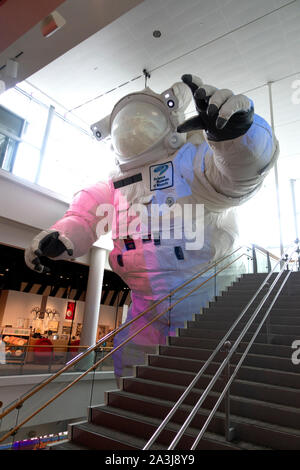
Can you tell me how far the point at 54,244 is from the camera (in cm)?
438

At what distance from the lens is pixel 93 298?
916 cm

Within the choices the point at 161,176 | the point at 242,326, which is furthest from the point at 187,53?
the point at 242,326

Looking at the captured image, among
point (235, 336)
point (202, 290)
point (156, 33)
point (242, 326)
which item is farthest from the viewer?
point (156, 33)

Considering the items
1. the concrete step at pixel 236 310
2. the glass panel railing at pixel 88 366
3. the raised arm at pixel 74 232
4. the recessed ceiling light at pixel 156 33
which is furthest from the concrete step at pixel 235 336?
the recessed ceiling light at pixel 156 33

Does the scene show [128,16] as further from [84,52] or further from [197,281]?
[197,281]

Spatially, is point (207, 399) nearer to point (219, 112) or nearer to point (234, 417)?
point (234, 417)

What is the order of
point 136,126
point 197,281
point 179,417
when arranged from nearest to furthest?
point 179,417, point 136,126, point 197,281

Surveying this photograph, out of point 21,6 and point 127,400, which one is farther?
point 127,400

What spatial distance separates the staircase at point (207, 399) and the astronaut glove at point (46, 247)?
174 cm

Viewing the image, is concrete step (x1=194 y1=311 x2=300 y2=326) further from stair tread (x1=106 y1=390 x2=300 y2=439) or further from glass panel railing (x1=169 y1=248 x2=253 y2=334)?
stair tread (x1=106 y1=390 x2=300 y2=439)

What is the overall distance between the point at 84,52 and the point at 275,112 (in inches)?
170

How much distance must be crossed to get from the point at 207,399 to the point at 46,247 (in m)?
2.60

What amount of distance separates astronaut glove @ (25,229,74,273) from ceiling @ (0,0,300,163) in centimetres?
250

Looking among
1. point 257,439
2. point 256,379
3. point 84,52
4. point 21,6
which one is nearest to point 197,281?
point 256,379
